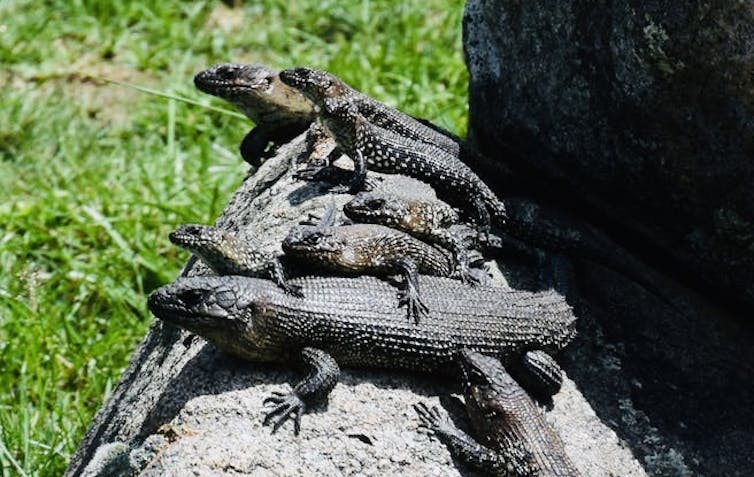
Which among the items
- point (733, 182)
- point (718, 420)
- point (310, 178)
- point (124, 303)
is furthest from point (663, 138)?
point (124, 303)

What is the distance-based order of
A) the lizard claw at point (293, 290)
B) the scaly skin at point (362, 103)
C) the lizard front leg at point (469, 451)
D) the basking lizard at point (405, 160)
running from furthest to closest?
the scaly skin at point (362, 103), the basking lizard at point (405, 160), the lizard claw at point (293, 290), the lizard front leg at point (469, 451)

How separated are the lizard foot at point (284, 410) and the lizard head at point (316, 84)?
2525mm

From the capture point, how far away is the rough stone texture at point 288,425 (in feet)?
17.5

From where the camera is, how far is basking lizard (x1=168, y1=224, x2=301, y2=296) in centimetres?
615

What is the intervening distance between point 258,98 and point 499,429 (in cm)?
338

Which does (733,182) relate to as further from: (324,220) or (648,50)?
(324,220)

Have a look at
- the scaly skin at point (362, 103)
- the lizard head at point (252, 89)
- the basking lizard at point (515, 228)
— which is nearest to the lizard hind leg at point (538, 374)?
the basking lizard at point (515, 228)

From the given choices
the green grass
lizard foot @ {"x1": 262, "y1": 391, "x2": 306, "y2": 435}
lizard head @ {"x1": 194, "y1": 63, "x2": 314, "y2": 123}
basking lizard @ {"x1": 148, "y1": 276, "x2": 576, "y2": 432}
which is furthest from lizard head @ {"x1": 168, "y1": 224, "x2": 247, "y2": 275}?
lizard head @ {"x1": 194, "y1": 63, "x2": 314, "y2": 123}

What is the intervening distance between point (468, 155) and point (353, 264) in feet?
4.97

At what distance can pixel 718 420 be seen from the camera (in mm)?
6191

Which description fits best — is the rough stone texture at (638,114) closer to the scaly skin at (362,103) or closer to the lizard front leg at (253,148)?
the scaly skin at (362,103)

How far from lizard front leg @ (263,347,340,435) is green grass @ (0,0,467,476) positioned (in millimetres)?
1969

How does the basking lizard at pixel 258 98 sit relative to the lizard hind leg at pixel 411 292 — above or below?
below

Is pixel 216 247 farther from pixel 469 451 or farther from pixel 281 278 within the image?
pixel 469 451
